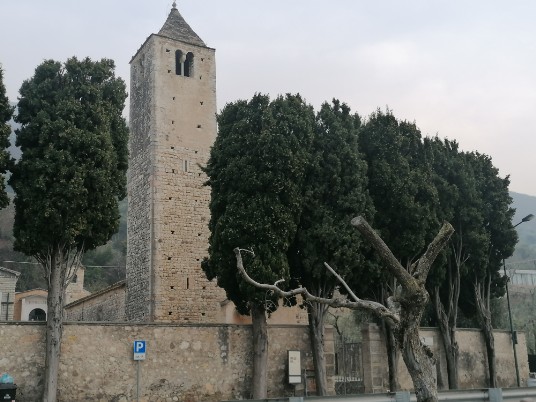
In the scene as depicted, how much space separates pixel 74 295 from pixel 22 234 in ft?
128

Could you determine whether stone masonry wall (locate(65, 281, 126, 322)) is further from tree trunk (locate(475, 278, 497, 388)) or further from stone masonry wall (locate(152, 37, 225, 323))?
tree trunk (locate(475, 278, 497, 388))

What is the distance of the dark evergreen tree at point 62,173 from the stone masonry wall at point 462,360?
1048 centimetres

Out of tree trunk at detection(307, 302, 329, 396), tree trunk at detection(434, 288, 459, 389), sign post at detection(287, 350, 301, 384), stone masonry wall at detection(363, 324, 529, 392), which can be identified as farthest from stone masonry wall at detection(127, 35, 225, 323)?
tree trunk at detection(434, 288, 459, 389)

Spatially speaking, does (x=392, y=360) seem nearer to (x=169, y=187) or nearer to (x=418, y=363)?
(x=418, y=363)

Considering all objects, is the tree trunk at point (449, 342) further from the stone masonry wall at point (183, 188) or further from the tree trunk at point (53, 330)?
the tree trunk at point (53, 330)

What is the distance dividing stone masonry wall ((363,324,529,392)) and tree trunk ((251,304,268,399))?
4.56 m

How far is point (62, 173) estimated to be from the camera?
55.8 ft

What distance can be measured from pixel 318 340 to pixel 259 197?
523 centimetres

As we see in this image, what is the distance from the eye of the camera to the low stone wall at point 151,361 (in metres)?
16.7

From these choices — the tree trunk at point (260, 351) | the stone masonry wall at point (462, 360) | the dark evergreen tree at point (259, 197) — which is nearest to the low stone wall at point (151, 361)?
the tree trunk at point (260, 351)

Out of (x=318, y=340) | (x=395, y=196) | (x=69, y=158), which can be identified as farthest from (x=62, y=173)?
(x=395, y=196)

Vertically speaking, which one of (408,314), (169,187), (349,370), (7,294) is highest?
(169,187)

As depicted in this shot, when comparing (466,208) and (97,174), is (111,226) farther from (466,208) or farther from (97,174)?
(466,208)

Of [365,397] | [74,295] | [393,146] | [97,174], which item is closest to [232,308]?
[393,146]
